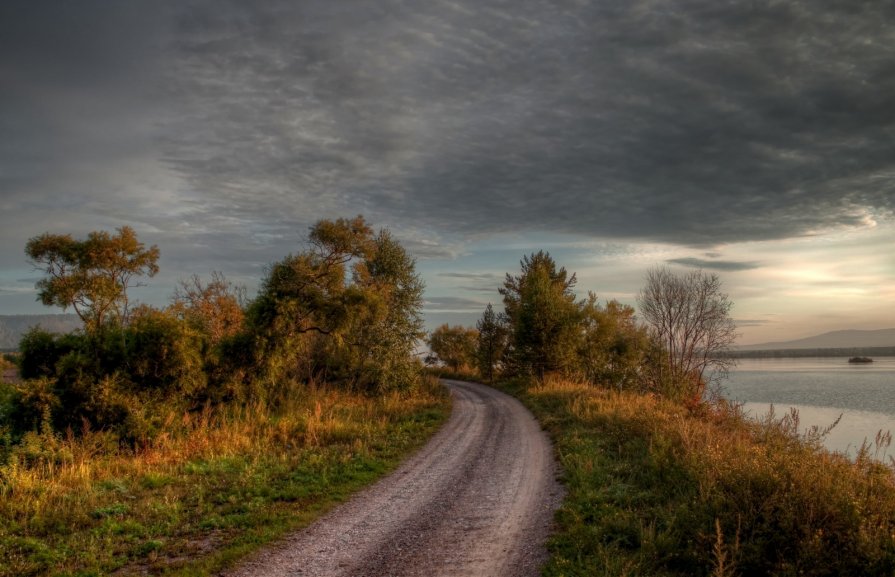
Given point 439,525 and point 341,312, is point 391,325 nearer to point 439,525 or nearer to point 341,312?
point 341,312

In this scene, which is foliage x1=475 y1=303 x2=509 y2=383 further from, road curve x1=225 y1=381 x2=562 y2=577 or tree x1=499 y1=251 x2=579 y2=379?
road curve x1=225 y1=381 x2=562 y2=577

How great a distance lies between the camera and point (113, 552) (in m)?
7.84

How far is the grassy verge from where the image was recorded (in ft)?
19.9

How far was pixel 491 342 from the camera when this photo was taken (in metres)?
49.9

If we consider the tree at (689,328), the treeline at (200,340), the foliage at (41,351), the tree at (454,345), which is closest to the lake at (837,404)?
the tree at (689,328)

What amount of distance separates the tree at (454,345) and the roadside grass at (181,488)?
154 feet

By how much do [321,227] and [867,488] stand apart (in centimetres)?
2164

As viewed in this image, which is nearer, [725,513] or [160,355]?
[725,513]

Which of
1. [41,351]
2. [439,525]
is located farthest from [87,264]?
[439,525]

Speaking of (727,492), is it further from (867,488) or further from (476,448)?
(476,448)

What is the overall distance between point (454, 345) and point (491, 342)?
18.1 metres

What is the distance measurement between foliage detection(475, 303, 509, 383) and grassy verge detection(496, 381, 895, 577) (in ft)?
122

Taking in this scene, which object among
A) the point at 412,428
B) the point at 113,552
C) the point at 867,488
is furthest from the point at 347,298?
the point at 867,488

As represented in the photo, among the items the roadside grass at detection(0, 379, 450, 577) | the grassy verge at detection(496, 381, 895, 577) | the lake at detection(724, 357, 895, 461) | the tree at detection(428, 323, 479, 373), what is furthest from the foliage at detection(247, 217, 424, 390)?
the tree at detection(428, 323, 479, 373)
